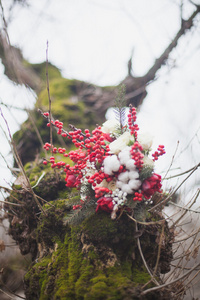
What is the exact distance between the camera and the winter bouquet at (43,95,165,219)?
3.31ft

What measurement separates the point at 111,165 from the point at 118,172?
0.08 metres

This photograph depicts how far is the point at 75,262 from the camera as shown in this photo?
3.43ft

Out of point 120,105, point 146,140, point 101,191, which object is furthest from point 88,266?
point 120,105

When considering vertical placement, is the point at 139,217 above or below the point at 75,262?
above

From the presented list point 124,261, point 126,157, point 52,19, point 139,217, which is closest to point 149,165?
point 126,157

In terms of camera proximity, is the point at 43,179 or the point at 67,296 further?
the point at 43,179

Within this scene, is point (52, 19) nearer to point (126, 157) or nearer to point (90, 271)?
point (126, 157)

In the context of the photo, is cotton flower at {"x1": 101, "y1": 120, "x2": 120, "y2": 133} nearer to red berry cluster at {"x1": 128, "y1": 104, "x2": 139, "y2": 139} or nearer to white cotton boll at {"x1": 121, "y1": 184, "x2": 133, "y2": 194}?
red berry cluster at {"x1": 128, "y1": 104, "x2": 139, "y2": 139}

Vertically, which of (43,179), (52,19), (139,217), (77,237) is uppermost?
(52,19)

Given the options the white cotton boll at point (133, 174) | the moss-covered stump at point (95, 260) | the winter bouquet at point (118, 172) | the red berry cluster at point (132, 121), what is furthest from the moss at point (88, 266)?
the red berry cluster at point (132, 121)

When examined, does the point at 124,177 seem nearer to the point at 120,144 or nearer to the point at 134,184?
the point at 134,184

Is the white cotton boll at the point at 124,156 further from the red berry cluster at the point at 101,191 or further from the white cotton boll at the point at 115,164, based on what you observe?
the red berry cluster at the point at 101,191

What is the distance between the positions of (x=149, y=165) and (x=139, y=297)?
0.55 m

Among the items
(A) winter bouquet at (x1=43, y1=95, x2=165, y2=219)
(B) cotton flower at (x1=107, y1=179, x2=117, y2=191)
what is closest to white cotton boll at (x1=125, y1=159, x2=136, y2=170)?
(A) winter bouquet at (x1=43, y1=95, x2=165, y2=219)
